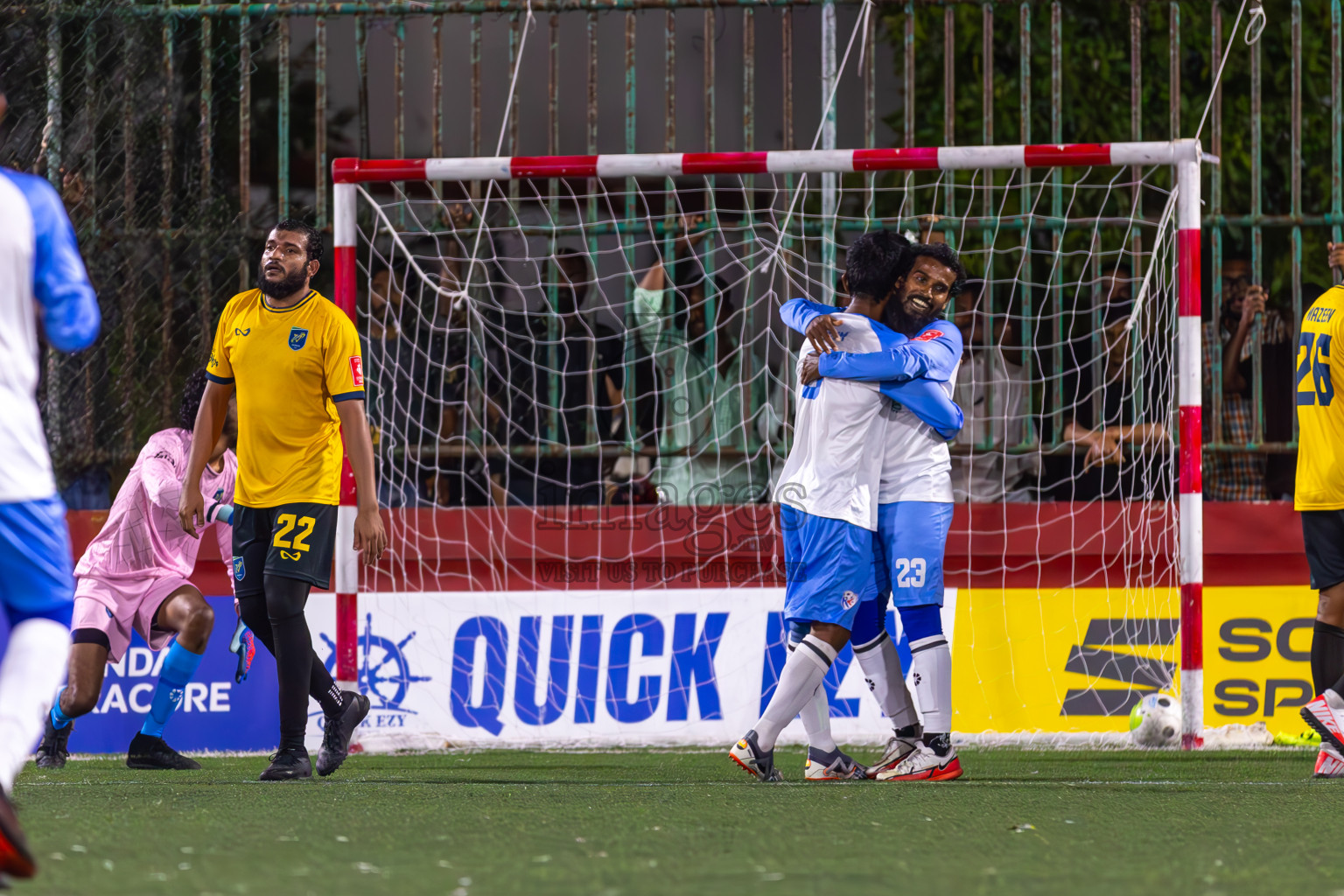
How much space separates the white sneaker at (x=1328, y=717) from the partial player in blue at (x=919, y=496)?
3.88ft

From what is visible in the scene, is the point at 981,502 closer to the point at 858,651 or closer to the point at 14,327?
the point at 858,651

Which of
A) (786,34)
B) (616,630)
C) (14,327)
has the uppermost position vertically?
(786,34)

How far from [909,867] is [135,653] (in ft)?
15.7

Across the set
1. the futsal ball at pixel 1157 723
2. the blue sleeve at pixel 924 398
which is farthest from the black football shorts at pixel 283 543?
the futsal ball at pixel 1157 723

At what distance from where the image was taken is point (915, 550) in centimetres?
480

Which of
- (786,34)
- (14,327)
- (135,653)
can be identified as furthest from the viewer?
(786,34)

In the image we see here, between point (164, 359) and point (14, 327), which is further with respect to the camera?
point (164, 359)

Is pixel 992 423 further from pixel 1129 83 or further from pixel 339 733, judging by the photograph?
pixel 339 733

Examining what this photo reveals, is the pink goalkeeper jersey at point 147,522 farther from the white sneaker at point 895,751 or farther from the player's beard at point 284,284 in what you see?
the white sneaker at point 895,751

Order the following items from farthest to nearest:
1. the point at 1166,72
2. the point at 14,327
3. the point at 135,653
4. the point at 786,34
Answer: the point at 1166,72, the point at 786,34, the point at 135,653, the point at 14,327

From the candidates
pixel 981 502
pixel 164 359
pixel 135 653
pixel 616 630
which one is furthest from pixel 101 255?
pixel 981 502

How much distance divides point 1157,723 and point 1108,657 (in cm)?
55

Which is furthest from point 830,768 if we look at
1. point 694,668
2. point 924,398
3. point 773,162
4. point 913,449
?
point 773,162

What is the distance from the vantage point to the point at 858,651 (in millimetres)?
4953
